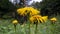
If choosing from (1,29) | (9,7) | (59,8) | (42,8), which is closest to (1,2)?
(9,7)

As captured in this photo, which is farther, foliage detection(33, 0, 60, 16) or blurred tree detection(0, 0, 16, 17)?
blurred tree detection(0, 0, 16, 17)

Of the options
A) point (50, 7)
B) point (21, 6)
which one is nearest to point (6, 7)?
point (21, 6)

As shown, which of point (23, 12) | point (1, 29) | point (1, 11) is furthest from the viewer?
point (1, 11)

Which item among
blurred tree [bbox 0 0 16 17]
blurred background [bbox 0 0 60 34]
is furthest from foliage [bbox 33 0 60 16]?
blurred tree [bbox 0 0 16 17]

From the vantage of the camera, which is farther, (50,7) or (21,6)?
(21,6)

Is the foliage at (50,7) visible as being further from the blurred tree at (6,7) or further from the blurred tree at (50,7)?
the blurred tree at (6,7)

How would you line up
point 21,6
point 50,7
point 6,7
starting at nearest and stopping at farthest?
point 50,7 → point 21,6 → point 6,7

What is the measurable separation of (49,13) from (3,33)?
17.3ft

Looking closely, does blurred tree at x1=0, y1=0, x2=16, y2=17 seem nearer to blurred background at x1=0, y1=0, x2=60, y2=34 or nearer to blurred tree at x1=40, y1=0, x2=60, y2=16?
blurred background at x1=0, y1=0, x2=60, y2=34

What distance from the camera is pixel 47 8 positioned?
31.8 ft

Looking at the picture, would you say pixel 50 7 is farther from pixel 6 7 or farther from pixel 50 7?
pixel 6 7

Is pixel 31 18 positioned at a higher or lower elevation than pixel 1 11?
higher

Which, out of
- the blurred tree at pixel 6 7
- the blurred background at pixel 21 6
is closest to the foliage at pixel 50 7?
the blurred background at pixel 21 6

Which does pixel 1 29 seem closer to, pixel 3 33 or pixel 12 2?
pixel 3 33
